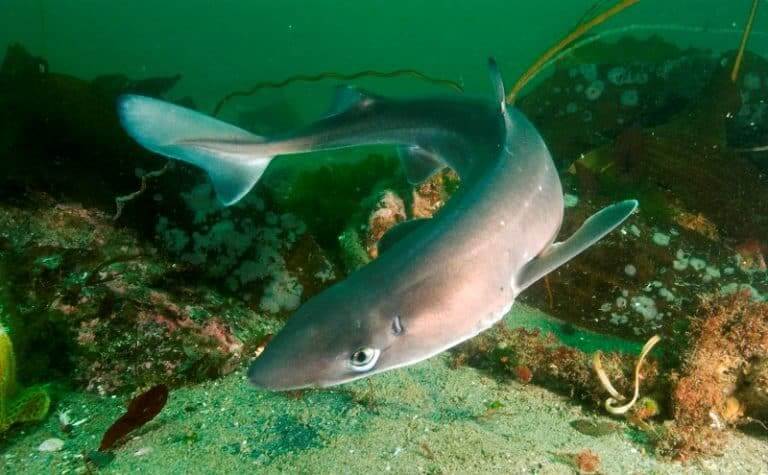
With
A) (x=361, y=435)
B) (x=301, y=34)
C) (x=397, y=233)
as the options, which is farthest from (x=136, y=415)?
(x=301, y=34)

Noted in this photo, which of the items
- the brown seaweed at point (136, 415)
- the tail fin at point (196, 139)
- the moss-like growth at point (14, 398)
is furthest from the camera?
the tail fin at point (196, 139)

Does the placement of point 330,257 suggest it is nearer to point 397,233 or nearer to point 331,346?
point 397,233

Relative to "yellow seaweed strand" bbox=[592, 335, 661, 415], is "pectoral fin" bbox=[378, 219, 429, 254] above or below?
above

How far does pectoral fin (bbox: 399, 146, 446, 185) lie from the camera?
5.02 meters

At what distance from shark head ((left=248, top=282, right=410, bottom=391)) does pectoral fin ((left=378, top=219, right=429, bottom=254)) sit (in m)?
0.80

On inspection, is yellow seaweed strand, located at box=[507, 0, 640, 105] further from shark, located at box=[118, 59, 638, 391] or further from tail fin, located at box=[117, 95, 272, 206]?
tail fin, located at box=[117, 95, 272, 206]

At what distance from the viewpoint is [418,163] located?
5137 mm

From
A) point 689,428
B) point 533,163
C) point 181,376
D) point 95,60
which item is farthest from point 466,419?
point 95,60

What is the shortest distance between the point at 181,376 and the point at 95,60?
2250 inches

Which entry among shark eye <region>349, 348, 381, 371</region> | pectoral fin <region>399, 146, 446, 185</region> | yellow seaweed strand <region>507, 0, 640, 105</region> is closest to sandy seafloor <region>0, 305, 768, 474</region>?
shark eye <region>349, 348, 381, 371</region>

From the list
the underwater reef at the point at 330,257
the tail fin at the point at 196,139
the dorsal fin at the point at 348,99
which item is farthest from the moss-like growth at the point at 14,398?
the dorsal fin at the point at 348,99

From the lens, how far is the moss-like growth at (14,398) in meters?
3.64

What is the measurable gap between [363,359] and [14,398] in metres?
3.22

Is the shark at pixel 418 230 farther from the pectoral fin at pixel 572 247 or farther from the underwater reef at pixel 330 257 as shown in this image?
the underwater reef at pixel 330 257
